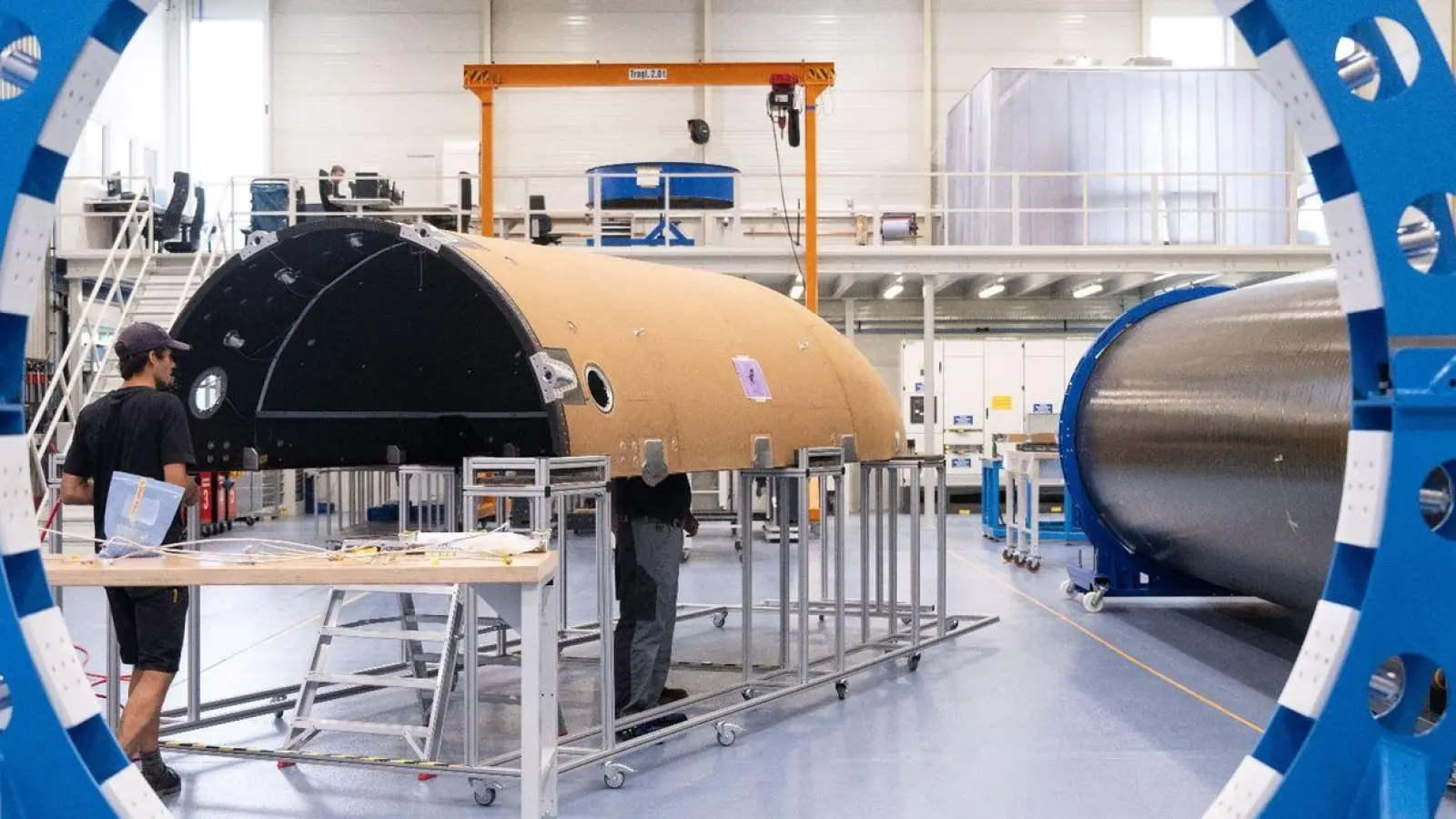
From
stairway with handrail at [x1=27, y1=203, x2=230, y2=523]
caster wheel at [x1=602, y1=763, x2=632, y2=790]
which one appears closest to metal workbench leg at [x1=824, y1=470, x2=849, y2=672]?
caster wheel at [x1=602, y1=763, x2=632, y2=790]

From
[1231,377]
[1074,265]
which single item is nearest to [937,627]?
[1231,377]

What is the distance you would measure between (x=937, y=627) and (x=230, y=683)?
4859 mm

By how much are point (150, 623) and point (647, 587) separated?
233 cm

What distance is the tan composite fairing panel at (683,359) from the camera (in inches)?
215

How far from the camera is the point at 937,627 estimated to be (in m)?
8.62

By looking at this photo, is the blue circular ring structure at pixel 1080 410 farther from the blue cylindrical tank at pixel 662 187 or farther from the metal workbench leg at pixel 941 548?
the blue cylindrical tank at pixel 662 187

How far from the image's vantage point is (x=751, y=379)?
682cm

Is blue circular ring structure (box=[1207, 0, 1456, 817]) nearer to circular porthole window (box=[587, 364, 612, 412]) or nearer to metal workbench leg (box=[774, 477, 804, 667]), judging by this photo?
circular porthole window (box=[587, 364, 612, 412])

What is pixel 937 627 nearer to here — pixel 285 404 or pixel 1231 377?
pixel 1231 377

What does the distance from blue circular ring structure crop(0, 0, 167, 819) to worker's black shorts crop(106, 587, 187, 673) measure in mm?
2292

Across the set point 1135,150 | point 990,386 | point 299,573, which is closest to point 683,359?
point 299,573

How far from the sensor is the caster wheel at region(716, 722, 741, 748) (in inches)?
240

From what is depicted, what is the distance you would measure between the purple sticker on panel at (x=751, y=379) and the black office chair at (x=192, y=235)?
1219 cm

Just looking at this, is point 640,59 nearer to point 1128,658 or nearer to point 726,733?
point 1128,658
